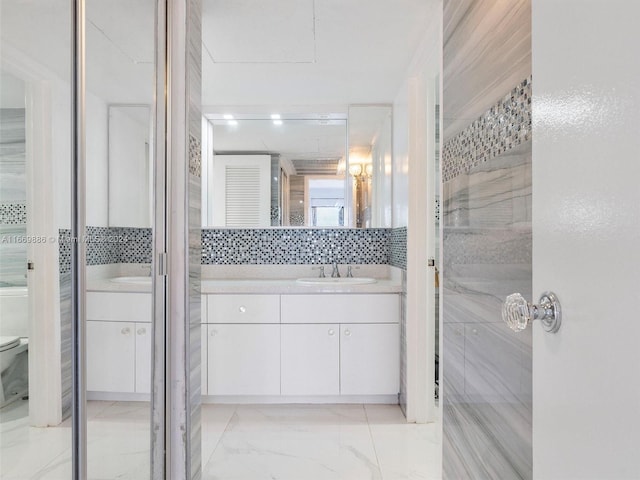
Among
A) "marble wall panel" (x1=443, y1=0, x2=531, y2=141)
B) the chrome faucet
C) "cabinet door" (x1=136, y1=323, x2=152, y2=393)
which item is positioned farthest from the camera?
the chrome faucet

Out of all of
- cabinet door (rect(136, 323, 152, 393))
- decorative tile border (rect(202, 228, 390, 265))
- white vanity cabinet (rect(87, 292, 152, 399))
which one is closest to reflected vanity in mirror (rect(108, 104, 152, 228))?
white vanity cabinet (rect(87, 292, 152, 399))

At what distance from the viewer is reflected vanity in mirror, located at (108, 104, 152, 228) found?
1208mm

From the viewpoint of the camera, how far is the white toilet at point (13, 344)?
75 cm

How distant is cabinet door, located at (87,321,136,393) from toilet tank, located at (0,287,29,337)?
257 millimetres

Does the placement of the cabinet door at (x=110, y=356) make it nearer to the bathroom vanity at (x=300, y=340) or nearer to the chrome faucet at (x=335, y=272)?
the bathroom vanity at (x=300, y=340)

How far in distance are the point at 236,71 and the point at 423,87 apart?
107 centimetres

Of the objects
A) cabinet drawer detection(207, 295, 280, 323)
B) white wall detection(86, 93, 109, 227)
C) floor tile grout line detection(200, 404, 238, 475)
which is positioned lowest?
floor tile grout line detection(200, 404, 238, 475)

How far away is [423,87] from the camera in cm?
230

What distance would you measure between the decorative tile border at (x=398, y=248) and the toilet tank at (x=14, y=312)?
198cm

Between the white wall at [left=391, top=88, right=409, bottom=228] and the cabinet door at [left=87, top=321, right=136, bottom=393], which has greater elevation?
the white wall at [left=391, top=88, right=409, bottom=228]

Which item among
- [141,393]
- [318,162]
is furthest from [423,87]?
[141,393]
